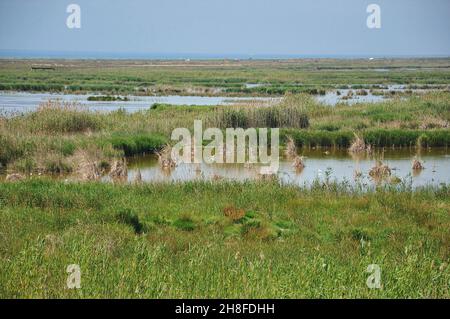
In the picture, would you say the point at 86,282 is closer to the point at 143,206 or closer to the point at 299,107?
the point at 143,206

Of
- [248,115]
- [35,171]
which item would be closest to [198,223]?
[35,171]

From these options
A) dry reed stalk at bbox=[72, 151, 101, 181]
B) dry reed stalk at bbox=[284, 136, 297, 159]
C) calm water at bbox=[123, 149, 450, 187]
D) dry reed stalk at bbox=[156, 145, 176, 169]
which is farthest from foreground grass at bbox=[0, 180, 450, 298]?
dry reed stalk at bbox=[284, 136, 297, 159]

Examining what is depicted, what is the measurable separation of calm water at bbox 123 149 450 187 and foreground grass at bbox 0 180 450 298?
4.79 metres

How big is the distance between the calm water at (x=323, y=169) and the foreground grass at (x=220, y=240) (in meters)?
4.79

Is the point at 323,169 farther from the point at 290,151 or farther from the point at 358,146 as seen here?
the point at 358,146

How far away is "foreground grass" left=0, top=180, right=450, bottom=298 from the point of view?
8.59m

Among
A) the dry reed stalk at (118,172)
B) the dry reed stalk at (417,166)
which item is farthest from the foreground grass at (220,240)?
the dry reed stalk at (417,166)

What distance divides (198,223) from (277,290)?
6.54 metres

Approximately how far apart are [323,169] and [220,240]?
47.2ft

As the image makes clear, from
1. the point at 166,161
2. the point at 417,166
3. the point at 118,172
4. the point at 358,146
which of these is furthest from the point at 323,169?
the point at 118,172

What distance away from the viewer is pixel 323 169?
26.9m

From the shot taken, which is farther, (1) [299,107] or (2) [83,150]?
(1) [299,107]
